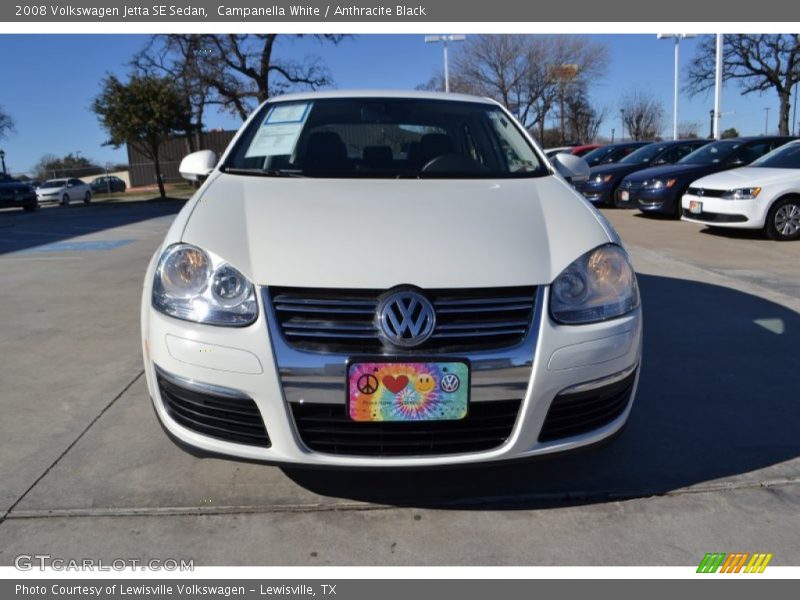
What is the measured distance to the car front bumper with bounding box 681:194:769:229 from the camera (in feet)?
29.5

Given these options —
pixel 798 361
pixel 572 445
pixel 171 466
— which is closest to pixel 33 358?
pixel 171 466

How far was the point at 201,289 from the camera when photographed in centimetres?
235

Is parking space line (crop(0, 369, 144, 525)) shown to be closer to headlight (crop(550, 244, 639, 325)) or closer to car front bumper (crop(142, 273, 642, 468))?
car front bumper (crop(142, 273, 642, 468))

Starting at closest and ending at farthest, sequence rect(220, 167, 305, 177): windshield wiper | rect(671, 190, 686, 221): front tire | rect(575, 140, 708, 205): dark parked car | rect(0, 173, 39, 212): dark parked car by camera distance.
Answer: rect(220, 167, 305, 177): windshield wiper → rect(671, 190, 686, 221): front tire → rect(575, 140, 708, 205): dark parked car → rect(0, 173, 39, 212): dark parked car

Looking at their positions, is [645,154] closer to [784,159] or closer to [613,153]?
[613,153]

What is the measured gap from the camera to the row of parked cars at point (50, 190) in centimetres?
2422

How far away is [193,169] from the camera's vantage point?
378 cm

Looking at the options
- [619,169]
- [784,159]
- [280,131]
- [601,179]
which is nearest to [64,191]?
[601,179]

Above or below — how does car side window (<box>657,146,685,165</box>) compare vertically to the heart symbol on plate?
above

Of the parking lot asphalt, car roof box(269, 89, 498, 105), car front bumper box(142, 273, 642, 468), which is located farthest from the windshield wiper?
the parking lot asphalt

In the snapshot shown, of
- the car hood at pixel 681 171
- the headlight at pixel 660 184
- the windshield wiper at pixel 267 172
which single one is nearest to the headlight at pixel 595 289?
the windshield wiper at pixel 267 172

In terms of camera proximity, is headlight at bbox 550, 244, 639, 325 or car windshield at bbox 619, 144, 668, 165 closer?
headlight at bbox 550, 244, 639, 325

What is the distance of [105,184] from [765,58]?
3859cm
